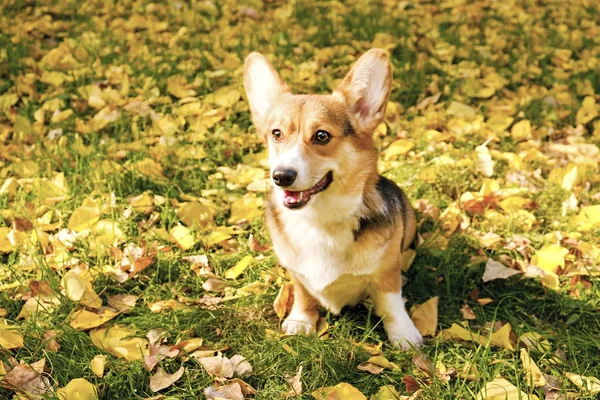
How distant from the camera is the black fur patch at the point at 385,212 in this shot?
242cm

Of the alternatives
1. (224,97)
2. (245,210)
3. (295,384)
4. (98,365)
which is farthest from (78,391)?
(224,97)

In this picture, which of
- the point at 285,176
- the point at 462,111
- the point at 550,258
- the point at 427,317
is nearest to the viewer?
the point at 285,176

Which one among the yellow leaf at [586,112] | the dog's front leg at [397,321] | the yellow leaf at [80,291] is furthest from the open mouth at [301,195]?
the yellow leaf at [586,112]

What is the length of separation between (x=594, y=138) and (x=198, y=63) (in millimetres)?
2992

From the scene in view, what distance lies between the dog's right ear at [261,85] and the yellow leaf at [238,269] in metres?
0.71

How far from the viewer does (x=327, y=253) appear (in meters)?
2.41

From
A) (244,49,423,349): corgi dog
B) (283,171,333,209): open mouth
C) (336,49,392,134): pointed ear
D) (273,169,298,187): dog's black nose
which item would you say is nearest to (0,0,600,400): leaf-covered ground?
(244,49,423,349): corgi dog

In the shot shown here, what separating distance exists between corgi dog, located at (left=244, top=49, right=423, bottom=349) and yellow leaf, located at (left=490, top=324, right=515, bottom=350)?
313mm

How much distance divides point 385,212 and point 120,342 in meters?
1.24

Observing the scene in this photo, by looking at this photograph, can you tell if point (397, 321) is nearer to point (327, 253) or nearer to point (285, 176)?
point (327, 253)

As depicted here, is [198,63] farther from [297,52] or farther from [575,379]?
[575,379]

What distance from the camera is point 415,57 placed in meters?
4.86

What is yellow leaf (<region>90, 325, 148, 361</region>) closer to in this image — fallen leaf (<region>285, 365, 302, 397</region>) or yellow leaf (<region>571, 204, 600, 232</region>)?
fallen leaf (<region>285, 365, 302, 397</region>)

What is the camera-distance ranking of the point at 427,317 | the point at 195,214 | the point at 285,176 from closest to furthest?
the point at 285,176
the point at 427,317
the point at 195,214
